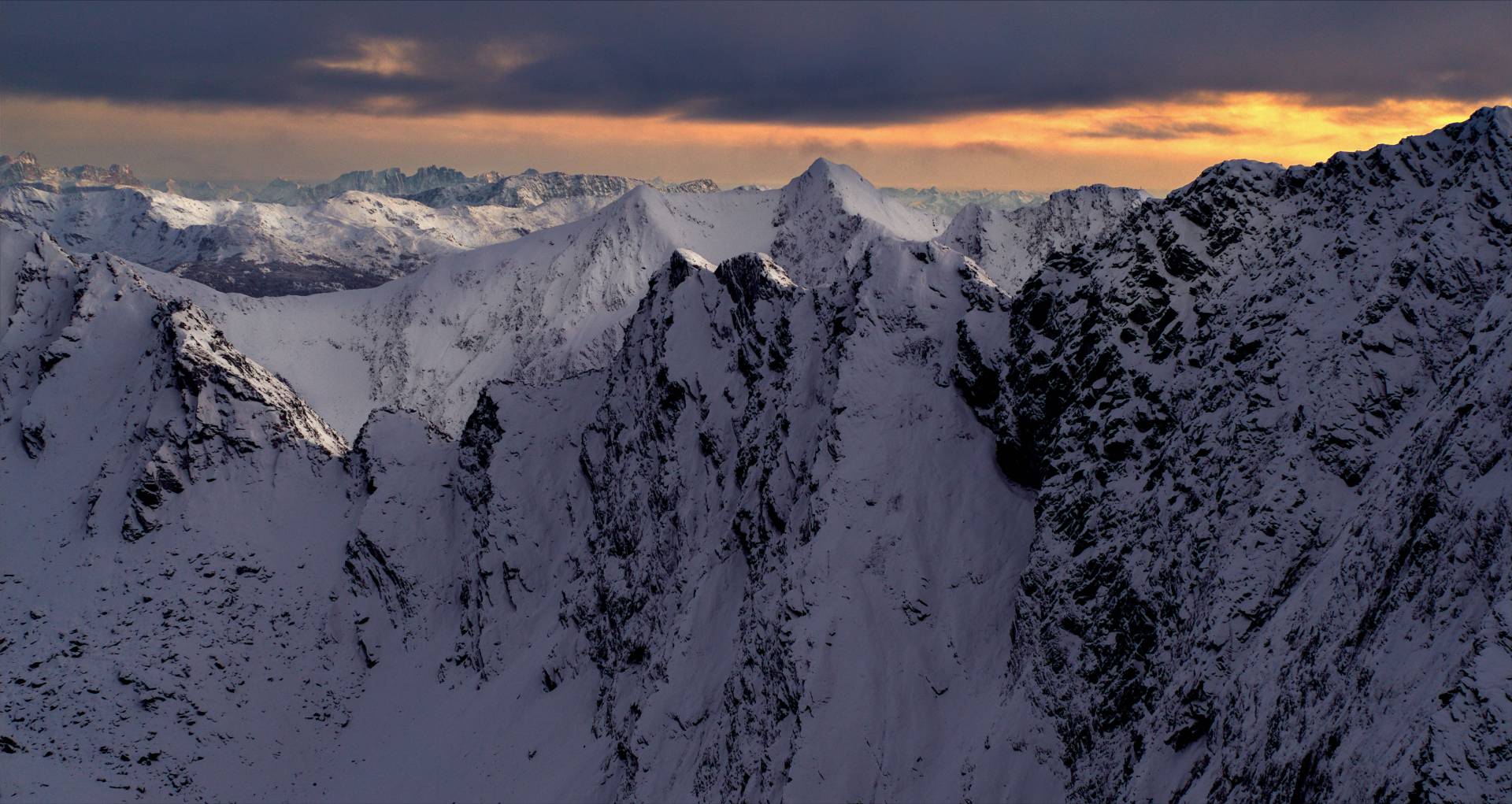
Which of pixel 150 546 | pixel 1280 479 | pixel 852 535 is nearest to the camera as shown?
pixel 1280 479

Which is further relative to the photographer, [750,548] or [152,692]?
[152,692]

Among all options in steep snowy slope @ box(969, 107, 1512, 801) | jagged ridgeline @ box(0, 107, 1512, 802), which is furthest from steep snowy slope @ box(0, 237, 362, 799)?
steep snowy slope @ box(969, 107, 1512, 801)

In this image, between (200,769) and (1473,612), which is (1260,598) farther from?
(200,769)

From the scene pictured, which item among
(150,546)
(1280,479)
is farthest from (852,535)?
(150,546)

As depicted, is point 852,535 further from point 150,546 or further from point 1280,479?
point 150,546

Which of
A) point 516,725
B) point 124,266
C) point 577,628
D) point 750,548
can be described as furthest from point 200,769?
point 124,266

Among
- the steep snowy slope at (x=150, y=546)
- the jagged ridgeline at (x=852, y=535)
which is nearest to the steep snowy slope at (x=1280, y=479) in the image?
the jagged ridgeline at (x=852, y=535)

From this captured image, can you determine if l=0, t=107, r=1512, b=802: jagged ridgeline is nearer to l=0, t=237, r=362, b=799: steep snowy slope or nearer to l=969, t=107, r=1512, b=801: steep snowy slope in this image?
l=969, t=107, r=1512, b=801: steep snowy slope

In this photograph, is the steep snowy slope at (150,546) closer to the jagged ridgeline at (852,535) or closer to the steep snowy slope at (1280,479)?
the jagged ridgeline at (852,535)
